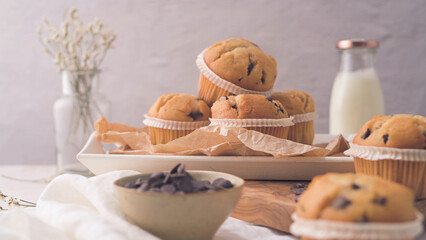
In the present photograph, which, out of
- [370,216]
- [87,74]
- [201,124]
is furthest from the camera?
[87,74]

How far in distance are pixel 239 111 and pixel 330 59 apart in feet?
5.55

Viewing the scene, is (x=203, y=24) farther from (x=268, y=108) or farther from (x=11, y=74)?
(x=268, y=108)

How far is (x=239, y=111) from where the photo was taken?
1491 millimetres

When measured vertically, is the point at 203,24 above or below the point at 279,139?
above

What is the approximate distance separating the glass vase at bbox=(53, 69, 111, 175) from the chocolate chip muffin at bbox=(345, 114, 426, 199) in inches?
56.8

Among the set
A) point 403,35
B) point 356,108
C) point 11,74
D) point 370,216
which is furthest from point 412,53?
point 11,74

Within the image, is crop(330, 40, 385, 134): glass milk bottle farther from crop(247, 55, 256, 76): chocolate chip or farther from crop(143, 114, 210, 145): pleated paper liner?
crop(143, 114, 210, 145): pleated paper liner

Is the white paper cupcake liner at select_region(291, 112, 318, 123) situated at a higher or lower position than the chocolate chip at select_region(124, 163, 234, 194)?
lower

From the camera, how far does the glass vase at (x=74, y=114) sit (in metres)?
2.21

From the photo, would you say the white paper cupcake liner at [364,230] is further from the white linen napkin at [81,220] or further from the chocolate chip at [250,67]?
the chocolate chip at [250,67]

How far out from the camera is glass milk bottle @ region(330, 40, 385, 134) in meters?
2.31

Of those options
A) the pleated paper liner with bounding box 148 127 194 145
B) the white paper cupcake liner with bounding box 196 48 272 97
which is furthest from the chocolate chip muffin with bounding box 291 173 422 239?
the pleated paper liner with bounding box 148 127 194 145

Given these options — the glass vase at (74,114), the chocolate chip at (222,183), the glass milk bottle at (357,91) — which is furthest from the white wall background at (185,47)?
the chocolate chip at (222,183)

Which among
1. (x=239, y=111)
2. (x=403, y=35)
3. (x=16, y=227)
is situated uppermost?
(x=403, y=35)
